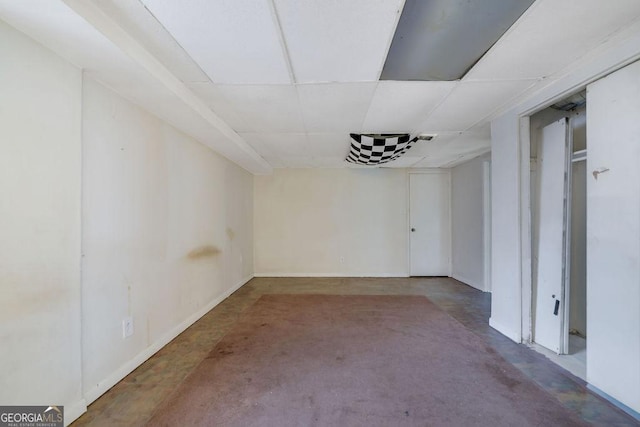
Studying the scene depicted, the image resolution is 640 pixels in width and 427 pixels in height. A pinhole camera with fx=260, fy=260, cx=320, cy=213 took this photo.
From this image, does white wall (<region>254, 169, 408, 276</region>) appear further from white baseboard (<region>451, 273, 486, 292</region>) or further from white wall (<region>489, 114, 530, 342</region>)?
white wall (<region>489, 114, 530, 342</region>)

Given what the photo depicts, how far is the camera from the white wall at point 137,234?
1.64 metres

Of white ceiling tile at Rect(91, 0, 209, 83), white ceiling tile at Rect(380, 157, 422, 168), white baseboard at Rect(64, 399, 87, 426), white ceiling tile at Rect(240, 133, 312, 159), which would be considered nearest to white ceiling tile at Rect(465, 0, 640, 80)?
white ceiling tile at Rect(91, 0, 209, 83)

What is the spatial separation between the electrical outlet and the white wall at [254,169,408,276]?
10.5ft

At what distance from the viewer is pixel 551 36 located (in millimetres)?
1459

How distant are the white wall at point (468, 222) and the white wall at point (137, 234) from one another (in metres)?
3.98

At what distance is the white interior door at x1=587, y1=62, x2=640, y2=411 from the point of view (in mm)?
1475

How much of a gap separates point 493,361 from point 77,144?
3.24 m

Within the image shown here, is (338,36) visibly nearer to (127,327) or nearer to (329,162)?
(127,327)

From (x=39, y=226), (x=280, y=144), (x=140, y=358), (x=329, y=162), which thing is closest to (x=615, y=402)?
(x=140, y=358)

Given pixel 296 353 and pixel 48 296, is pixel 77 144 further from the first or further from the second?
pixel 296 353

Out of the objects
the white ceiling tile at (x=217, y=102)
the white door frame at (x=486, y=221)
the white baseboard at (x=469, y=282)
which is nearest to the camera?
the white ceiling tile at (x=217, y=102)

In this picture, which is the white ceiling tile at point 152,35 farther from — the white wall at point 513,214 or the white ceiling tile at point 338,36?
the white wall at point 513,214

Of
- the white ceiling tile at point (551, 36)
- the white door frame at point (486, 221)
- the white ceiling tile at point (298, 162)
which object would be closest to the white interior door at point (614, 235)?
the white ceiling tile at point (551, 36)

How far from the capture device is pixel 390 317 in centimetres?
300
